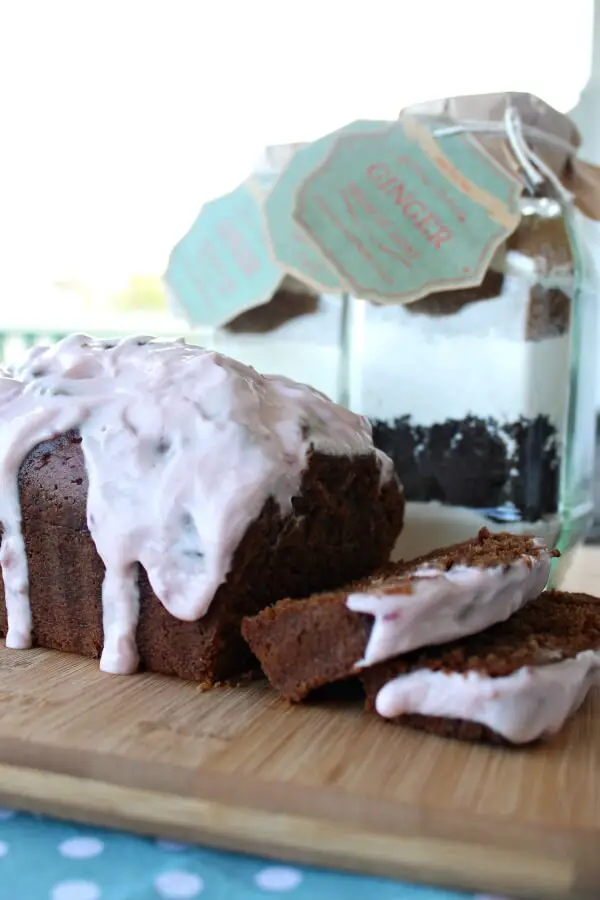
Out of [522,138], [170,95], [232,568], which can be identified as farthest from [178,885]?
[170,95]

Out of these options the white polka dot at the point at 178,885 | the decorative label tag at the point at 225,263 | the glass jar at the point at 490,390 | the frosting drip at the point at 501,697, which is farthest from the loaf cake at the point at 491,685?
the decorative label tag at the point at 225,263

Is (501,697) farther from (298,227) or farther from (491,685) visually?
(298,227)

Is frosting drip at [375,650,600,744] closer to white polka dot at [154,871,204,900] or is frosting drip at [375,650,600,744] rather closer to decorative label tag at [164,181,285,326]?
white polka dot at [154,871,204,900]

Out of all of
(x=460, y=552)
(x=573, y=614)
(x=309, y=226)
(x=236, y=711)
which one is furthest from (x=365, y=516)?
(x=309, y=226)

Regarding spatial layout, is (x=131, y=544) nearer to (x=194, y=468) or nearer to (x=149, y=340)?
(x=194, y=468)

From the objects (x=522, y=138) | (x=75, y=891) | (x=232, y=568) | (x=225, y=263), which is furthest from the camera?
(x=225, y=263)

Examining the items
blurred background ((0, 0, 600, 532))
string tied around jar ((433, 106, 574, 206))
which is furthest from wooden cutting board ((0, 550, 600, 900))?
blurred background ((0, 0, 600, 532))

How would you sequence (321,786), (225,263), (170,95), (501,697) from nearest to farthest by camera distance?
(321,786)
(501,697)
(225,263)
(170,95)

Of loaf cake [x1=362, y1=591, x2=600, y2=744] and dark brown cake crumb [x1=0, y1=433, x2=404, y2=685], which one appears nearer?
loaf cake [x1=362, y1=591, x2=600, y2=744]
